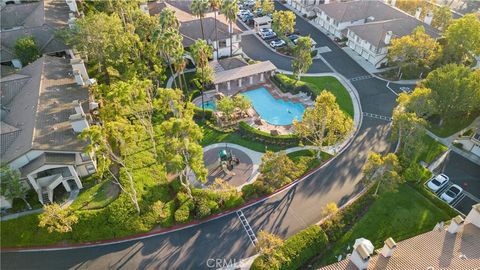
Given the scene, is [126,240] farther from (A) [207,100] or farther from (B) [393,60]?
(B) [393,60]

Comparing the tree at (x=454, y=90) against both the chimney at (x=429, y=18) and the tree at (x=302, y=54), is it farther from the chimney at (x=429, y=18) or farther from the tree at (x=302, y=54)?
the chimney at (x=429, y=18)

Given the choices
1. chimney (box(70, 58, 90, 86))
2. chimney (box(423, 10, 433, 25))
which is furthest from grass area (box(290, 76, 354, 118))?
chimney (box(70, 58, 90, 86))

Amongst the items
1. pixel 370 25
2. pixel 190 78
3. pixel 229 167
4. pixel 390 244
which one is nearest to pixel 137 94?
pixel 229 167

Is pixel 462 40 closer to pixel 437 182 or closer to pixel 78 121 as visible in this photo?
pixel 437 182

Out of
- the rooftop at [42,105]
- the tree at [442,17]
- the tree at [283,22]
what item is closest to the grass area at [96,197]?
the rooftop at [42,105]

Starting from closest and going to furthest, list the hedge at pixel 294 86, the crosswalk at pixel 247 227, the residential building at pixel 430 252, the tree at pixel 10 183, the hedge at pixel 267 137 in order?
the residential building at pixel 430 252 → the tree at pixel 10 183 → the crosswalk at pixel 247 227 → the hedge at pixel 267 137 → the hedge at pixel 294 86

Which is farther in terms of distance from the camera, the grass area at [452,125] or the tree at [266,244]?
the grass area at [452,125]

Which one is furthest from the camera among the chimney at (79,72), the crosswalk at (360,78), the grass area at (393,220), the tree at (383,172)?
the crosswalk at (360,78)

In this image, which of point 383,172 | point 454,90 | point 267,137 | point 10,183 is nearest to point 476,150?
point 454,90
